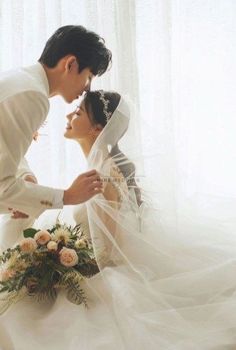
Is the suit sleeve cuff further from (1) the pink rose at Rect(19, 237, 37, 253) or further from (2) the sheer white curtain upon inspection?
(2) the sheer white curtain

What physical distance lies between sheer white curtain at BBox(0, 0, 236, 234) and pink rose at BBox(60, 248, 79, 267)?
0.71 m

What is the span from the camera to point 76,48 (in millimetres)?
1322

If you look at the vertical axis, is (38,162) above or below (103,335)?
above

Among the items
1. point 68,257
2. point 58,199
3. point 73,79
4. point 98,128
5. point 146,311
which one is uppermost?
point 73,79

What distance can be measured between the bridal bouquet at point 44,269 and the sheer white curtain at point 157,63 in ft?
2.16

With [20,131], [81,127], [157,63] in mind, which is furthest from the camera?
[157,63]

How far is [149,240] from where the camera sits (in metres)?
1.38

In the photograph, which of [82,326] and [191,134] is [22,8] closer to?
[191,134]

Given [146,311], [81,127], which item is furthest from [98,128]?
[146,311]

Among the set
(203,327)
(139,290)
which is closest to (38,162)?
(139,290)

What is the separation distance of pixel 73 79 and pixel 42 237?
1.66 feet

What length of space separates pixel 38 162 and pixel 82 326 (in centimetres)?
106

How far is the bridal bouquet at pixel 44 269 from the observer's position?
1259mm

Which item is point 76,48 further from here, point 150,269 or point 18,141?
point 150,269
